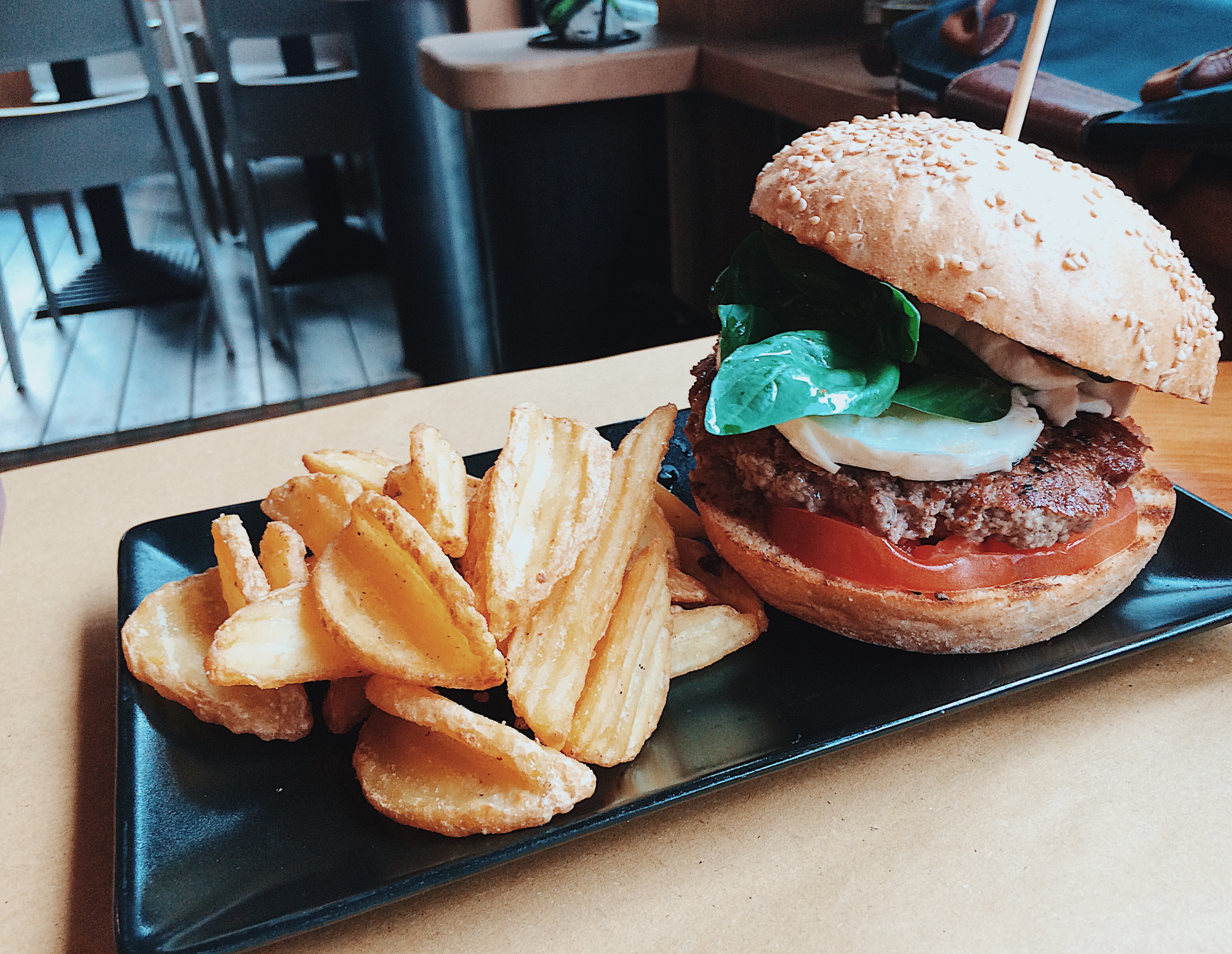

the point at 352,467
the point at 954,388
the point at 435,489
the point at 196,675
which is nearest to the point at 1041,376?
the point at 954,388

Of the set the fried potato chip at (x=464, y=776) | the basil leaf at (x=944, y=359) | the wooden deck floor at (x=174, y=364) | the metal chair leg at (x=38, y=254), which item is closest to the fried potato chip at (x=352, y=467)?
the fried potato chip at (x=464, y=776)

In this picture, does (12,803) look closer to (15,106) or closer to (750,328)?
(750,328)

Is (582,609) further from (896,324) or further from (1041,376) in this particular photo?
(1041,376)

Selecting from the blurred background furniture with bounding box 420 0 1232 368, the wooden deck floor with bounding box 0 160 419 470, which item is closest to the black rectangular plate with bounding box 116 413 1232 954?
the blurred background furniture with bounding box 420 0 1232 368

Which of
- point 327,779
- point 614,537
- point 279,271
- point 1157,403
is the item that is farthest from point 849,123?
point 279,271

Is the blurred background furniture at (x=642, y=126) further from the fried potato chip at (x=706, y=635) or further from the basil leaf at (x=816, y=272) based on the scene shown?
the fried potato chip at (x=706, y=635)
